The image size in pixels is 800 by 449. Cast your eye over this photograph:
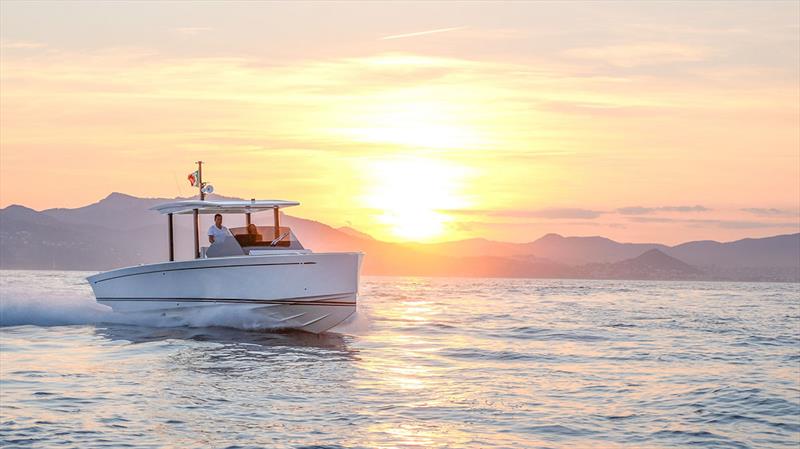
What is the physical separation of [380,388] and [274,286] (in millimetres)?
9264

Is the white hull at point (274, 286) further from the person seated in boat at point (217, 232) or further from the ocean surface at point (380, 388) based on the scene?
the person seated in boat at point (217, 232)

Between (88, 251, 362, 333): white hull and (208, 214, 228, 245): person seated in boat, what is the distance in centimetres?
79

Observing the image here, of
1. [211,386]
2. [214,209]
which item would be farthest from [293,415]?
[214,209]

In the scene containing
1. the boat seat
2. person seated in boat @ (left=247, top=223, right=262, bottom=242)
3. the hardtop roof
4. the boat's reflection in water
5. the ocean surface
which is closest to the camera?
the ocean surface

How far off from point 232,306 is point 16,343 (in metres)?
5.55

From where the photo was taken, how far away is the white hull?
79.2 feet

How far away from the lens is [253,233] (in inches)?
1013

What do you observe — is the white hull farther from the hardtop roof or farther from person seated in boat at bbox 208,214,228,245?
the hardtop roof

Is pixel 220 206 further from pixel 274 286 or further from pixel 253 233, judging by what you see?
pixel 274 286

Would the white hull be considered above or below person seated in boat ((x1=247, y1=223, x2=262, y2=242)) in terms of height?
below

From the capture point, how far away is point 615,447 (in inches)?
455

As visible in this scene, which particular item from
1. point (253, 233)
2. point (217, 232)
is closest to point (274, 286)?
point (253, 233)

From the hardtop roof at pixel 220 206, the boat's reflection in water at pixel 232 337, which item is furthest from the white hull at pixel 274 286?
the hardtop roof at pixel 220 206

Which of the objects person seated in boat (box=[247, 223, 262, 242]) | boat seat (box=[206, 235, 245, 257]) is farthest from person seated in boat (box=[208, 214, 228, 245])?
person seated in boat (box=[247, 223, 262, 242])
